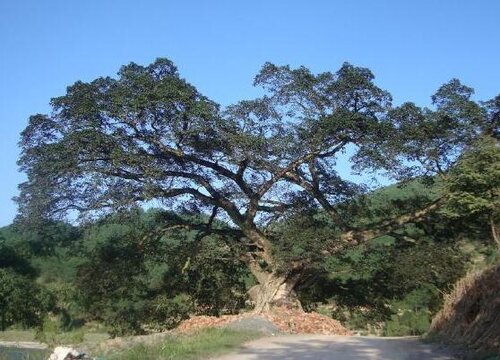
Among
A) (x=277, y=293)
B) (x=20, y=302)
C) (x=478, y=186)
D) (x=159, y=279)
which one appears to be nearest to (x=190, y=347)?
(x=277, y=293)

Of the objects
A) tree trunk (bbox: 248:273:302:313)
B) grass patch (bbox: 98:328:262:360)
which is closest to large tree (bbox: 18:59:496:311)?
tree trunk (bbox: 248:273:302:313)

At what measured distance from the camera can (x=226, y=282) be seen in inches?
1073

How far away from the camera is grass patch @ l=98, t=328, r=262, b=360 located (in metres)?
10.1

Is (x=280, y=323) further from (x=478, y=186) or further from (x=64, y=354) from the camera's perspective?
(x=64, y=354)

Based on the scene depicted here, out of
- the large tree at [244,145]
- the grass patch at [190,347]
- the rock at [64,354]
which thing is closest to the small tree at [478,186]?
the large tree at [244,145]

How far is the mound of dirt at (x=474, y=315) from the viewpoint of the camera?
10.3 meters

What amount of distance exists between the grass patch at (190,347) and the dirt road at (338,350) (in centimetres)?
36

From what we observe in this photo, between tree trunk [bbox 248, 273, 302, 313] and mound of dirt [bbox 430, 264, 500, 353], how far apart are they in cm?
898

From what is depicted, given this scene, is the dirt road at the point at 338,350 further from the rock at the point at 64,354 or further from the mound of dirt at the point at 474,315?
the rock at the point at 64,354

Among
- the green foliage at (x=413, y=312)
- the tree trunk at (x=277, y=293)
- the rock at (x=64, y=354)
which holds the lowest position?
the green foliage at (x=413, y=312)

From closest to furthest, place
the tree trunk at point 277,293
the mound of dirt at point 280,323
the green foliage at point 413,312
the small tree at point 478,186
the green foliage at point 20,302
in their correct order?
the mound of dirt at point 280,323, the small tree at point 478,186, the tree trunk at point 277,293, the green foliage at point 413,312, the green foliage at point 20,302

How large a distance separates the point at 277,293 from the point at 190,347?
12.0 metres

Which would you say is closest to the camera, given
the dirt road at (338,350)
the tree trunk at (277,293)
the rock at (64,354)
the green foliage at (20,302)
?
the rock at (64,354)

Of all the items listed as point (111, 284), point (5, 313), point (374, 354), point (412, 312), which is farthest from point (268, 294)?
point (5, 313)
